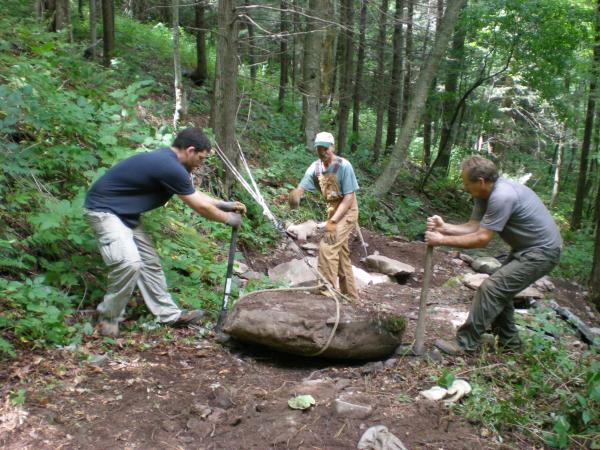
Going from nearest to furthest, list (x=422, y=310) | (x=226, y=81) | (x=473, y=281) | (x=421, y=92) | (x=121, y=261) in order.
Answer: (x=121, y=261) → (x=422, y=310) → (x=226, y=81) → (x=473, y=281) → (x=421, y=92)

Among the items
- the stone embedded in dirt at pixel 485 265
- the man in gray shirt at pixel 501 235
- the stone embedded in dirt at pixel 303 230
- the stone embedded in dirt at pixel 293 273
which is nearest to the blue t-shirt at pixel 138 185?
the man in gray shirt at pixel 501 235

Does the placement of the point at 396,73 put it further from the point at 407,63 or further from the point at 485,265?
the point at 485,265

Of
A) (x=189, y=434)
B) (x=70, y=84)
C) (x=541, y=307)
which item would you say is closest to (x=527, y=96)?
(x=541, y=307)

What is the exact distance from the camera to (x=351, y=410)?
3.59 metres

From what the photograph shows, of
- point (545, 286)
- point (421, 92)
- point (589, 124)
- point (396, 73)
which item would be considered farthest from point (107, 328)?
point (589, 124)

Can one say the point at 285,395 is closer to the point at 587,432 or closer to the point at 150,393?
the point at 150,393

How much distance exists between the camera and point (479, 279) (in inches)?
345

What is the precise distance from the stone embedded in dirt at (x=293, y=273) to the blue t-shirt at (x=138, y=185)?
112 inches

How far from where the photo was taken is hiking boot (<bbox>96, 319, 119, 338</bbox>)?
4.65 metres

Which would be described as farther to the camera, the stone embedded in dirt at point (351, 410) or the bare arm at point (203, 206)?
the bare arm at point (203, 206)

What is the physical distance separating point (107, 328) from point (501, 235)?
12.4ft

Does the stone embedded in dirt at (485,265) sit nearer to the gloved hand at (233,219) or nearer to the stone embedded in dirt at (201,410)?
the gloved hand at (233,219)

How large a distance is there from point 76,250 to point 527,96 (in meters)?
21.5

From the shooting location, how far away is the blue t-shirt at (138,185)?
178 inches
